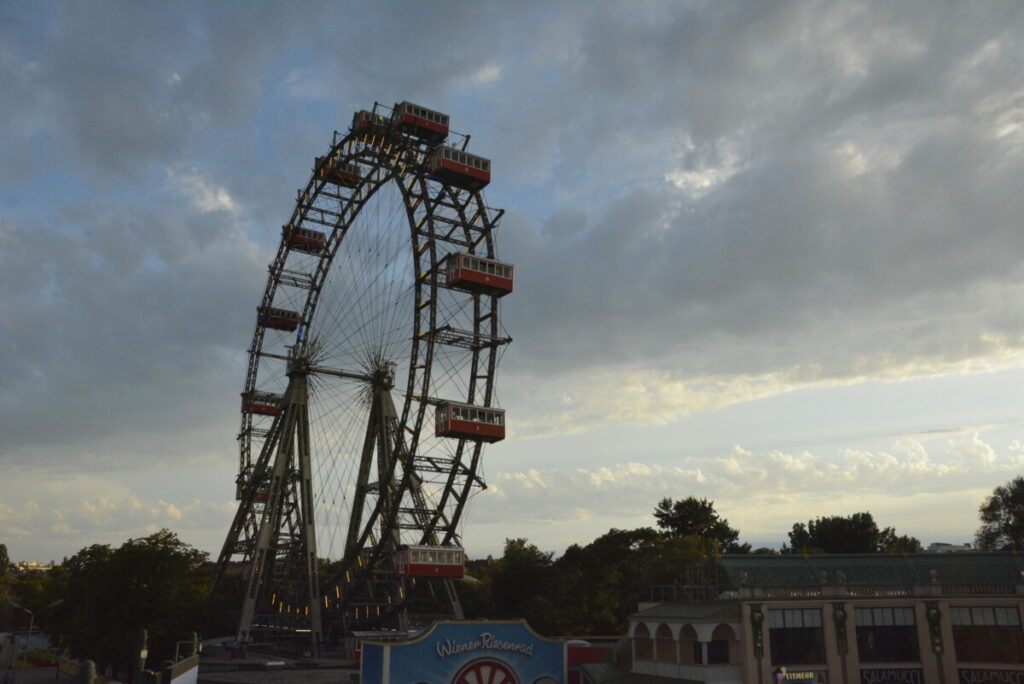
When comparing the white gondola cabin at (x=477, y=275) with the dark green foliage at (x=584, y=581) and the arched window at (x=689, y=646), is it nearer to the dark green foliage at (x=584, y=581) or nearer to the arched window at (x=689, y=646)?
the arched window at (x=689, y=646)

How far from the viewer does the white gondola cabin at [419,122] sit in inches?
2618

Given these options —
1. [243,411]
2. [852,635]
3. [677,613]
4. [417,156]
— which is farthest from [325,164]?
[852,635]

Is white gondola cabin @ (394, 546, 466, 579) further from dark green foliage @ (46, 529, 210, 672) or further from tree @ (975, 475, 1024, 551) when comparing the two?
tree @ (975, 475, 1024, 551)

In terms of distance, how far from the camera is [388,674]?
34156 millimetres

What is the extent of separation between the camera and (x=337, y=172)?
245 ft

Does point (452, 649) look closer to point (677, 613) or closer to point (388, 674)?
point (388, 674)

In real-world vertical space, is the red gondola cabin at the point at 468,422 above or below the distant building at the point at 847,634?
above

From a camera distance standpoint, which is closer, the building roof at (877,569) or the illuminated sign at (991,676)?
the illuminated sign at (991,676)

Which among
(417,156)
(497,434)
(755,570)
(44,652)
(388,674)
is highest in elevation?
(417,156)

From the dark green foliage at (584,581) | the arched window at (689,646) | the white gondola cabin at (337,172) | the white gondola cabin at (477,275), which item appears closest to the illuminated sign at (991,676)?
the arched window at (689,646)

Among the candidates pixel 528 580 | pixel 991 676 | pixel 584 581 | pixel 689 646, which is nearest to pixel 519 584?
pixel 528 580

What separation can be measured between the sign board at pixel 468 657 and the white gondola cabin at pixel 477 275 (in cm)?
2985

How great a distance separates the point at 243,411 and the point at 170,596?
28.3 metres

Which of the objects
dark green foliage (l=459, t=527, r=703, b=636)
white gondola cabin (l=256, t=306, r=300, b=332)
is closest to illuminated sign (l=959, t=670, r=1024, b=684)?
dark green foliage (l=459, t=527, r=703, b=636)
